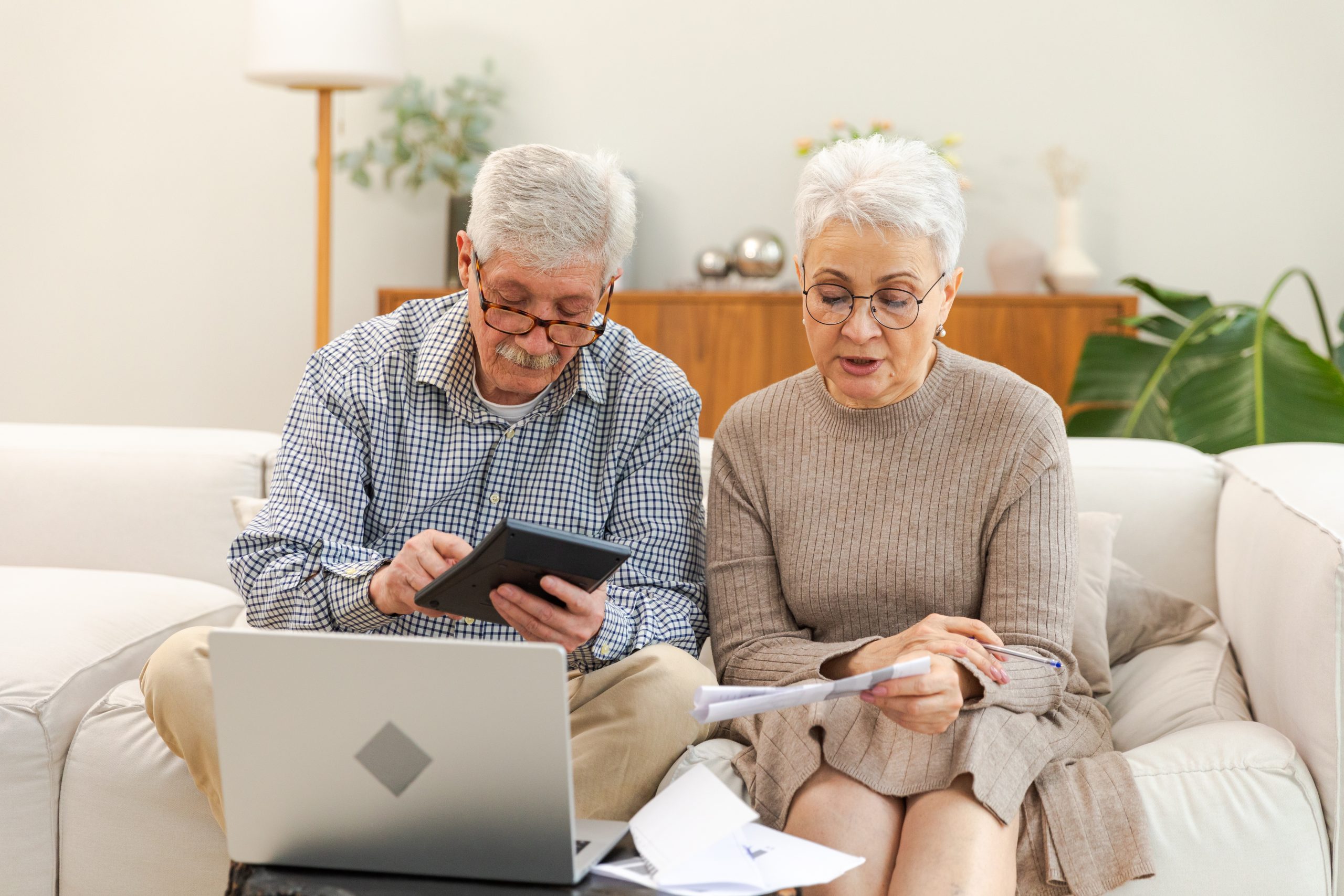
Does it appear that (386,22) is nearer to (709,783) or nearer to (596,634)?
(596,634)

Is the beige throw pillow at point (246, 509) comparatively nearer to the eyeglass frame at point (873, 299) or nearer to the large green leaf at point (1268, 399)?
the eyeglass frame at point (873, 299)

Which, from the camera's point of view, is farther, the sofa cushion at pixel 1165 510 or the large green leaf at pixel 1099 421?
the large green leaf at pixel 1099 421

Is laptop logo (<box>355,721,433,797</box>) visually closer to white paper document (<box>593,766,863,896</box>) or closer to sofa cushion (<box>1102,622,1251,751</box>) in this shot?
white paper document (<box>593,766,863,896</box>)

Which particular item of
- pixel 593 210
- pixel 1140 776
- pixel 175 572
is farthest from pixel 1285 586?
pixel 175 572

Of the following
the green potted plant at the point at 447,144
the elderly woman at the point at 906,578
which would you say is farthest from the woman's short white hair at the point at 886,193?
the green potted plant at the point at 447,144

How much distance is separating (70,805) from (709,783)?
40.0 inches

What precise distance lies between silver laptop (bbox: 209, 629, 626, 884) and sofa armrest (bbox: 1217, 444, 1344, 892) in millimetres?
917

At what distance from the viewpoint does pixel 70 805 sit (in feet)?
5.17

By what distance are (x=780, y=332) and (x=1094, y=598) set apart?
5.51ft

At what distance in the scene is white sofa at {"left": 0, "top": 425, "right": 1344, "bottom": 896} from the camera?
4.43ft

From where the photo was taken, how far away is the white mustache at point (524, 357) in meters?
1.48

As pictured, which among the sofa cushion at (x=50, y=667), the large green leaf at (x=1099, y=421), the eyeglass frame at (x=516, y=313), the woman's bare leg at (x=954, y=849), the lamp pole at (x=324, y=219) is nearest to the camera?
the woman's bare leg at (x=954, y=849)

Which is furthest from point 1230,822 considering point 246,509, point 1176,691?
point 246,509

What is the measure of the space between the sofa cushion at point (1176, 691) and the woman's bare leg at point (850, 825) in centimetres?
48
